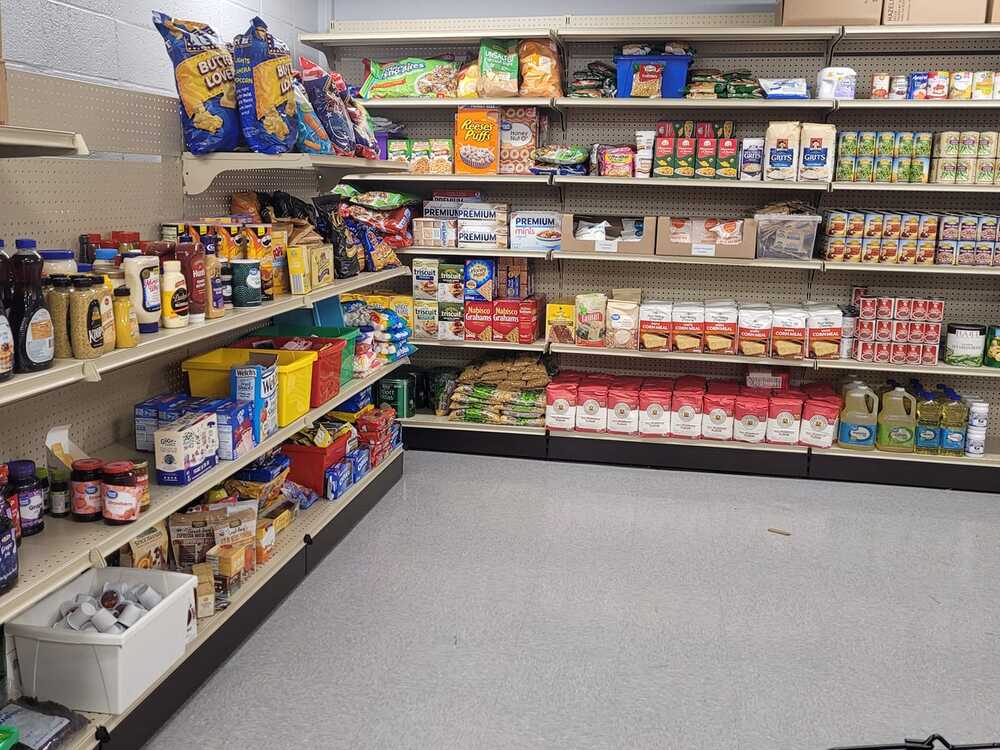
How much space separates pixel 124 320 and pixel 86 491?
20.8 inches

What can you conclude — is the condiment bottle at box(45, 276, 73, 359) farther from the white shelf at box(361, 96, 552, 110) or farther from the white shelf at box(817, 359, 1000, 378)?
the white shelf at box(817, 359, 1000, 378)

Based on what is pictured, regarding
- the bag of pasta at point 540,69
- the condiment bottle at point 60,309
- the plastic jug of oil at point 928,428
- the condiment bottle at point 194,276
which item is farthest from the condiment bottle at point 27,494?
the plastic jug of oil at point 928,428

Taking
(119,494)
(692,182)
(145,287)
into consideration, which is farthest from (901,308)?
(119,494)

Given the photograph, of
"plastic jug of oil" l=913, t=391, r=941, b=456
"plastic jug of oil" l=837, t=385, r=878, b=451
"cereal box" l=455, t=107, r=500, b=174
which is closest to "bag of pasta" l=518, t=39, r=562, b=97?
"cereal box" l=455, t=107, r=500, b=174

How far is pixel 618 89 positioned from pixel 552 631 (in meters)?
3.18

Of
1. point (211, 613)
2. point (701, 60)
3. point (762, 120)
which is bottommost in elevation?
point (211, 613)

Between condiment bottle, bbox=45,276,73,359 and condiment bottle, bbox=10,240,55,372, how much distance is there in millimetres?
62

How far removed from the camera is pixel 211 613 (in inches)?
116

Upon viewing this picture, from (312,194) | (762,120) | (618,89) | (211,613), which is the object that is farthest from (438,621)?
(762,120)

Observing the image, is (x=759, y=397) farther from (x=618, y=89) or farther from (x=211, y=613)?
(x=211, y=613)

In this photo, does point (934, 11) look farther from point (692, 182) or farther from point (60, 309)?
point (60, 309)

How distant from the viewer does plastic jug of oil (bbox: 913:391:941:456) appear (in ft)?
16.6

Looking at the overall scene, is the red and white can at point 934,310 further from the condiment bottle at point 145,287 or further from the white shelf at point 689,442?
the condiment bottle at point 145,287

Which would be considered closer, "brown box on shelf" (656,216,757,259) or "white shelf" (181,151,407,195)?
"white shelf" (181,151,407,195)
